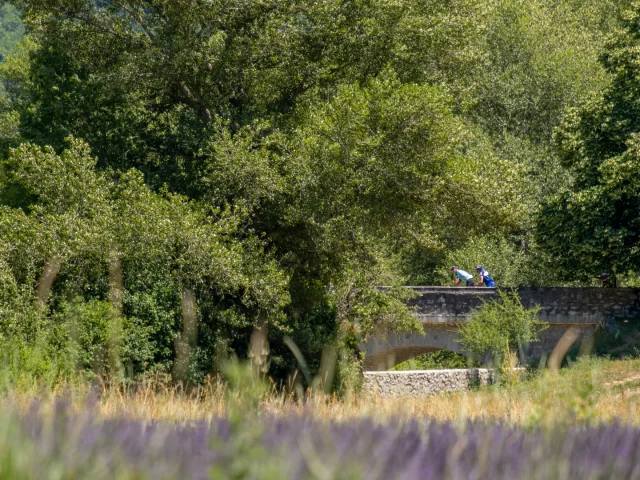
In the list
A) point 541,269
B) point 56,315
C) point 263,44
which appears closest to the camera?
point 56,315

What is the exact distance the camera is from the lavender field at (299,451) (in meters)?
3.13

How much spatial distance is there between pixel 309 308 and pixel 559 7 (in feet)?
86.5

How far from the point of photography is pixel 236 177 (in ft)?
63.4

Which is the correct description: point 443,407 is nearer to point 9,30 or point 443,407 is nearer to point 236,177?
point 236,177

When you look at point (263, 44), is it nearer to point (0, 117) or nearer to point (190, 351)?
point (190, 351)

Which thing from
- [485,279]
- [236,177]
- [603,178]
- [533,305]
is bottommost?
[533,305]

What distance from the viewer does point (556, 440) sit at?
4031 mm

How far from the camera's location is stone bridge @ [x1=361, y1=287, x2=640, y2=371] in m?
29.1

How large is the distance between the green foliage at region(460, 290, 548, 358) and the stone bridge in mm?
594

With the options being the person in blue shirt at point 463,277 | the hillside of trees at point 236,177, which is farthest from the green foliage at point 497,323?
the person in blue shirt at point 463,277

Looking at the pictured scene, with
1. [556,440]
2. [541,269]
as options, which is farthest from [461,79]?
[556,440]

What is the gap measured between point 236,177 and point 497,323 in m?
11.7

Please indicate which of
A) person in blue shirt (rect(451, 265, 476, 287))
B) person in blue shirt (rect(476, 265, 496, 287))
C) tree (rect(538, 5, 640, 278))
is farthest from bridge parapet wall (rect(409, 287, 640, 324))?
person in blue shirt (rect(451, 265, 476, 287))

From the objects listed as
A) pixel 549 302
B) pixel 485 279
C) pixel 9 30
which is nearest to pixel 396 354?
pixel 485 279
